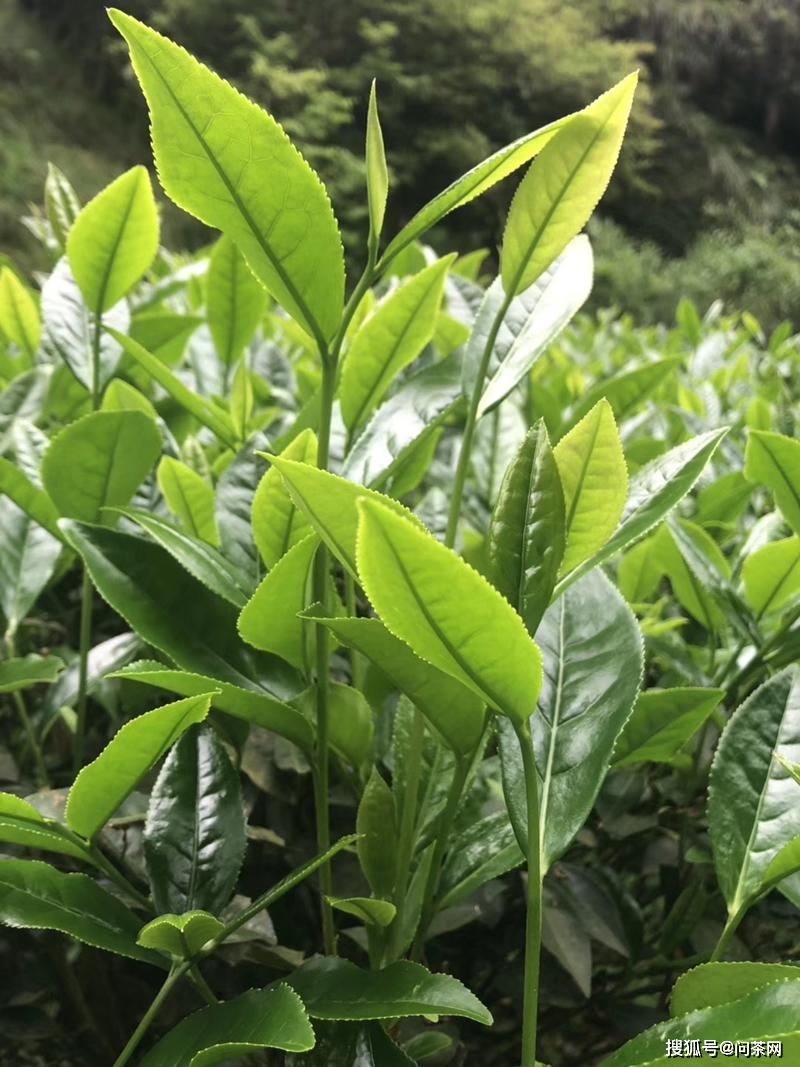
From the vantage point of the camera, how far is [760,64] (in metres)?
20.3

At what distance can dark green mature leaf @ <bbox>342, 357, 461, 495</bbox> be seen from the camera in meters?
0.65

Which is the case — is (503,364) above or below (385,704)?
above

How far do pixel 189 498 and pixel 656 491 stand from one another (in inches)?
14.4

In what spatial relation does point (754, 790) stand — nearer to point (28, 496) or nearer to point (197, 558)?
point (197, 558)

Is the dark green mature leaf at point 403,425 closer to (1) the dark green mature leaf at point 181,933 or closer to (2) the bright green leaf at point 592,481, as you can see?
(2) the bright green leaf at point 592,481

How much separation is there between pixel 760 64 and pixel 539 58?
229 inches

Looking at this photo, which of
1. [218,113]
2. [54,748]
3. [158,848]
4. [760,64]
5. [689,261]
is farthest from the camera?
[760,64]

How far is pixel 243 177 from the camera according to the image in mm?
488

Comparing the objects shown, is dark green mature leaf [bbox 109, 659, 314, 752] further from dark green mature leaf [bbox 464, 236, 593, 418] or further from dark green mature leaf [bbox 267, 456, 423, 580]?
dark green mature leaf [bbox 464, 236, 593, 418]

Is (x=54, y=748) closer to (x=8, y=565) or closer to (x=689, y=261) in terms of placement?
(x=8, y=565)

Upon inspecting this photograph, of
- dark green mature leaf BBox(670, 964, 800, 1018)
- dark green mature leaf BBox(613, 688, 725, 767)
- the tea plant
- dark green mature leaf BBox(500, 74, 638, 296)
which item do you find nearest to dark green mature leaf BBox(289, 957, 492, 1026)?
the tea plant

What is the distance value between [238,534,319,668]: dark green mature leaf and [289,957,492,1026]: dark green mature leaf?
18 cm

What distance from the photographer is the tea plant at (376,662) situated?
457 millimetres

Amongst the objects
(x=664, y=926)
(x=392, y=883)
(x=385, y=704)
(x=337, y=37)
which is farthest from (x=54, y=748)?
(x=337, y=37)
